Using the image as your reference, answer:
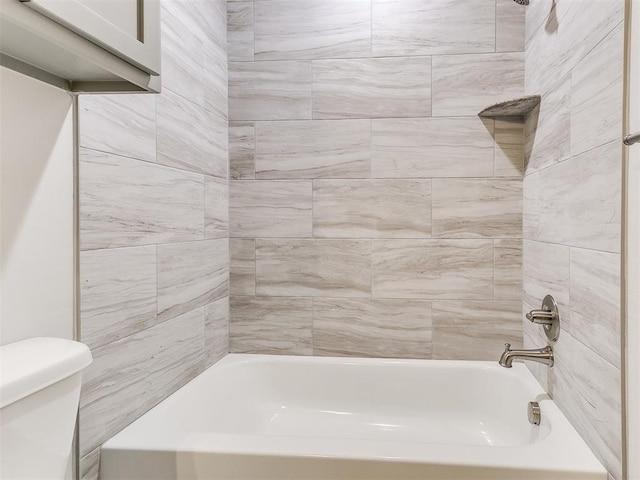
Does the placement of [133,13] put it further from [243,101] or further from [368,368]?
[368,368]

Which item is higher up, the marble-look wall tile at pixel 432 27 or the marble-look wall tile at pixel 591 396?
the marble-look wall tile at pixel 432 27

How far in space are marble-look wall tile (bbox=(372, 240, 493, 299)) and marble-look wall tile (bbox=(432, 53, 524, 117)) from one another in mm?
608

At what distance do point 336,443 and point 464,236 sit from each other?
1.18 metres

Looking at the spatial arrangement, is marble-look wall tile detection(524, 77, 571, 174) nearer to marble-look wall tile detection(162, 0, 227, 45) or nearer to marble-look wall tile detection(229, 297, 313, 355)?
marble-look wall tile detection(229, 297, 313, 355)

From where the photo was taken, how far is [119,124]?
1346mm

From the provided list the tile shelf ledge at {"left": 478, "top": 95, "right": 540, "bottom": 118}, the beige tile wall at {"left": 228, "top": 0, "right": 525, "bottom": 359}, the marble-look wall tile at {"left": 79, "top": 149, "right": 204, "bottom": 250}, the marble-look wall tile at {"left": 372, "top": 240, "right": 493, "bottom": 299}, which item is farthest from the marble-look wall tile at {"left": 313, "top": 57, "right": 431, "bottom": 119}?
the marble-look wall tile at {"left": 79, "top": 149, "right": 204, "bottom": 250}

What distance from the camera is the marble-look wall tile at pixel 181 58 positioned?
1625 mm

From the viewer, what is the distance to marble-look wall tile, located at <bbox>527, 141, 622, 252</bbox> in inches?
45.8

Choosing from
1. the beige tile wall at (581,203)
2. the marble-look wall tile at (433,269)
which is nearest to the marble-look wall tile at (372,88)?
the beige tile wall at (581,203)

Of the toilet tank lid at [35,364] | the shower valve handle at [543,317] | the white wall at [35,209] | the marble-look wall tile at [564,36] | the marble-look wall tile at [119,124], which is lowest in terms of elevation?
the shower valve handle at [543,317]

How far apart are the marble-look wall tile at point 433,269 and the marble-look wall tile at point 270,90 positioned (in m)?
0.76

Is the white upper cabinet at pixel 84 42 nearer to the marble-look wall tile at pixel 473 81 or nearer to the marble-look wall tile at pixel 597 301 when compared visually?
the marble-look wall tile at pixel 597 301

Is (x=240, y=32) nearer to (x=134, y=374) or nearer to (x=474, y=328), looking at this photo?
(x=134, y=374)

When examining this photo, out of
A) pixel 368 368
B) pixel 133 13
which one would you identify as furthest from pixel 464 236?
pixel 133 13
